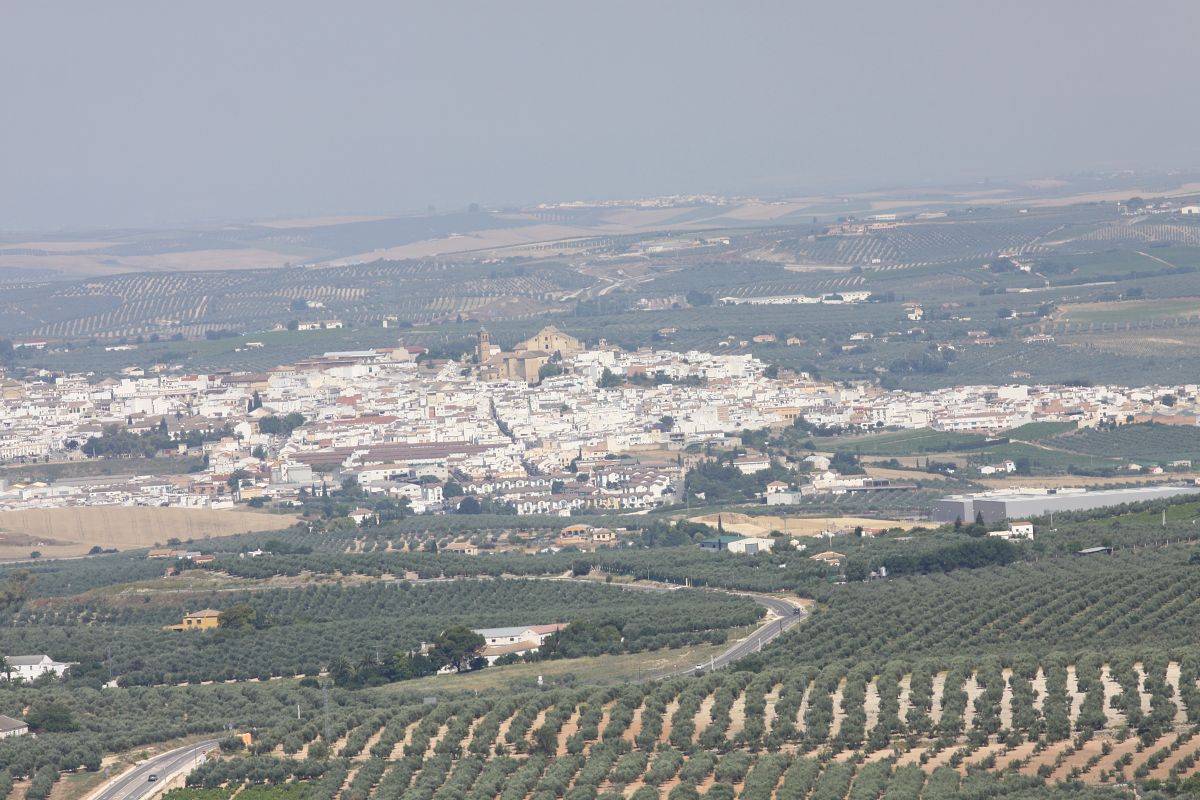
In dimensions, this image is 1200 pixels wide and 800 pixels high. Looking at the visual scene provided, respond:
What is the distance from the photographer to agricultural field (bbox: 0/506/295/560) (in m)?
83.7

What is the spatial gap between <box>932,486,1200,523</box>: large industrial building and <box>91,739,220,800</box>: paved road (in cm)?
3157

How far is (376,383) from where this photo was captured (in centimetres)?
12494

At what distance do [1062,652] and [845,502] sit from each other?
137 feet

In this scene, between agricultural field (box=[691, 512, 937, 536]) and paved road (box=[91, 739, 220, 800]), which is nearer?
paved road (box=[91, 739, 220, 800])

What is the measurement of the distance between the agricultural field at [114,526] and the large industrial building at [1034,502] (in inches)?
929

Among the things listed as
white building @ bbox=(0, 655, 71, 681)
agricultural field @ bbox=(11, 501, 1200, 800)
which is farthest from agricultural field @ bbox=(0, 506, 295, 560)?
white building @ bbox=(0, 655, 71, 681)

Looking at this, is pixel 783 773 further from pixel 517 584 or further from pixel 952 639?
pixel 517 584

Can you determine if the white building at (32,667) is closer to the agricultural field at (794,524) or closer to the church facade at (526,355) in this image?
the agricultural field at (794,524)

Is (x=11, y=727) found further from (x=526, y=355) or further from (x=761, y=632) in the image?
(x=526, y=355)

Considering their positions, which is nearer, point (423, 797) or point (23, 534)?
point (423, 797)

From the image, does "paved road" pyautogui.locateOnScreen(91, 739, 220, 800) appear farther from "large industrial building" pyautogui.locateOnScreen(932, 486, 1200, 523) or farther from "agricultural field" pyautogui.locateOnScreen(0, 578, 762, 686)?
"large industrial building" pyautogui.locateOnScreen(932, 486, 1200, 523)

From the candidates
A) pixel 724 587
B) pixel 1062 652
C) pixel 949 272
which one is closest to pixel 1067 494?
pixel 724 587

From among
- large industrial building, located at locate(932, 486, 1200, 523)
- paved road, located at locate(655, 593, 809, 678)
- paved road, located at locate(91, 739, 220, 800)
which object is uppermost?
paved road, located at locate(91, 739, 220, 800)

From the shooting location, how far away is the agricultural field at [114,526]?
8369cm
